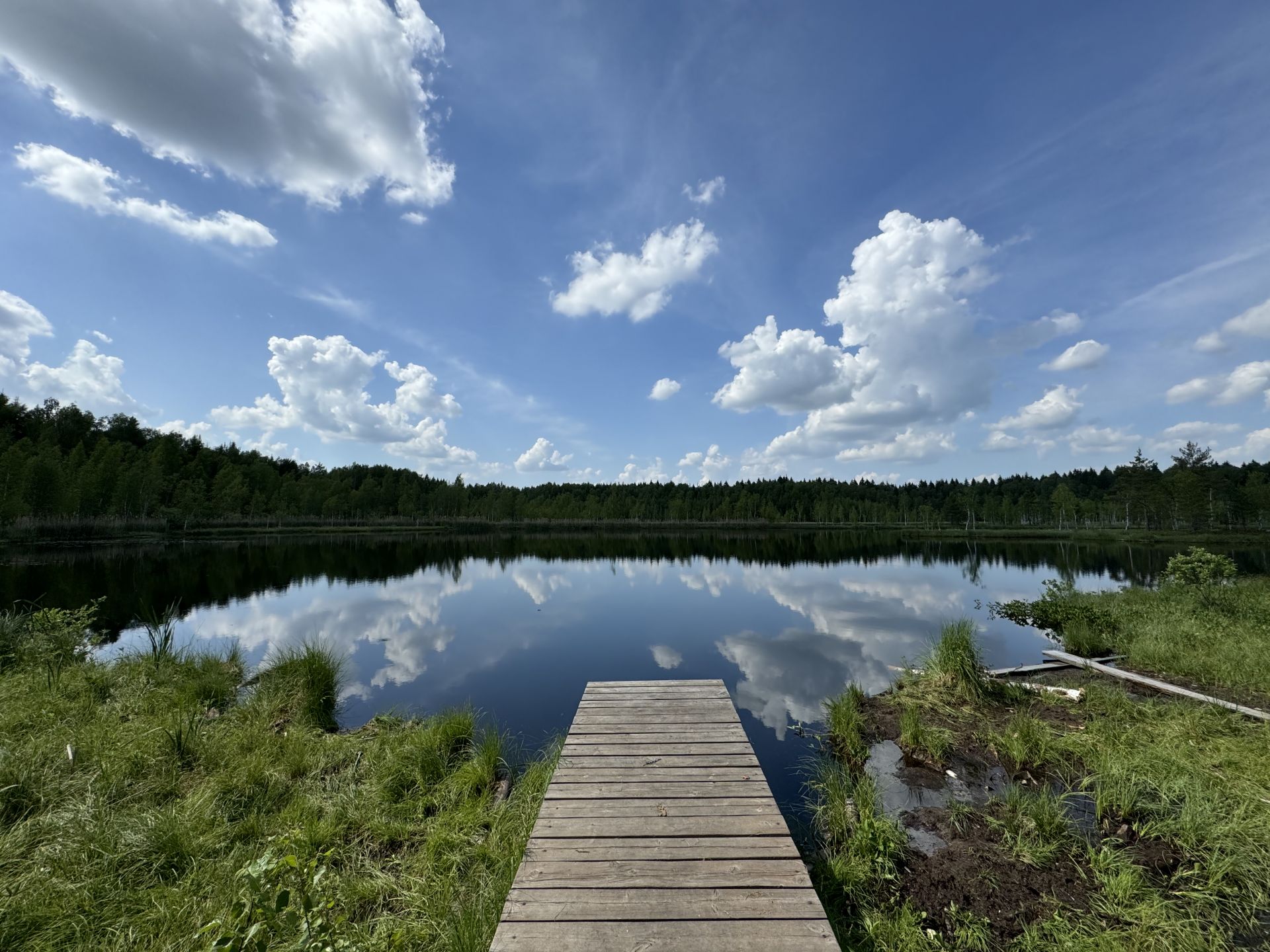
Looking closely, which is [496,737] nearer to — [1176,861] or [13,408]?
[1176,861]

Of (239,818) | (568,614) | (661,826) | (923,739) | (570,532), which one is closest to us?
(661,826)

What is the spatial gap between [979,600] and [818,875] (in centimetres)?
2579

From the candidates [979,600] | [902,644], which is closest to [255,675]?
[902,644]

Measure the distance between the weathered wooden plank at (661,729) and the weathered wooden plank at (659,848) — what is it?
94.0 inches

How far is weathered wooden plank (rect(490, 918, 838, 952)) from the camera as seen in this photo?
3.35 meters

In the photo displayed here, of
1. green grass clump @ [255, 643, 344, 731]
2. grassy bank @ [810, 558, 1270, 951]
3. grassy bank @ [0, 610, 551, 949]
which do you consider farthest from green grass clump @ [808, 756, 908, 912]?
green grass clump @ [255, 643, 344, 731]

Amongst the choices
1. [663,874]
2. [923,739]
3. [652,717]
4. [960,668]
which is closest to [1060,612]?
[960,668]

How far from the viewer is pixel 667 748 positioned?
6.46m

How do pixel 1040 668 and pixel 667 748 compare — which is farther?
pixel 1040 668

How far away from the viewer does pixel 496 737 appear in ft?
26.5

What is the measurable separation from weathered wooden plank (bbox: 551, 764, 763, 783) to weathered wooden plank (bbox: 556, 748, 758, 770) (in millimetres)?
49

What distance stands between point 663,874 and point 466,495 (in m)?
142

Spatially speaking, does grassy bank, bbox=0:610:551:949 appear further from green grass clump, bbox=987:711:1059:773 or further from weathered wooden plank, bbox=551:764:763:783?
green grass clump, bbox=987:711:1059:773

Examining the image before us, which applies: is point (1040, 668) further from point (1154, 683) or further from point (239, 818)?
point (239, 818)
